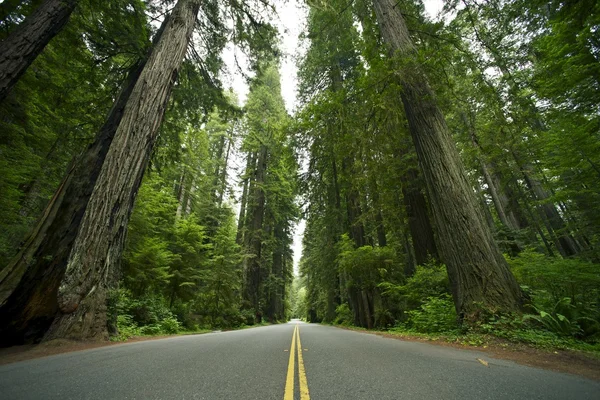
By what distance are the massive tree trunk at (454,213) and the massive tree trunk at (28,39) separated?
25.0 feet

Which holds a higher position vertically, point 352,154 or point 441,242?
point 352,154

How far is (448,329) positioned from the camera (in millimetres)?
5754

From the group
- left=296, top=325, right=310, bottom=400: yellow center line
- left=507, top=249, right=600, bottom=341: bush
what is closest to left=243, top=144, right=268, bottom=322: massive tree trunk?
left=296, top=325, right=310, bottom=400: yellow center line

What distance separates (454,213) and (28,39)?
9.42 meters

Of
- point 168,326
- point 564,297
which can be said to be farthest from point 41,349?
point 564,297

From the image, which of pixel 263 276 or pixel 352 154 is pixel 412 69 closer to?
pixel 352 154

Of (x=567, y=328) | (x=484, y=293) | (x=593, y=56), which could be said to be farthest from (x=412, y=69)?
(x=593, y=56)

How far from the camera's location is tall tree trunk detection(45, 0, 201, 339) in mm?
4539

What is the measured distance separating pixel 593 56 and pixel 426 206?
20.8 feet

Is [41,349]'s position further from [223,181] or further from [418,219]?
[223,181]

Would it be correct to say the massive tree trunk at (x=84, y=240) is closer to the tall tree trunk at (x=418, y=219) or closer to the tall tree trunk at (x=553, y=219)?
the tall tree trunk at (x=418, y=219)

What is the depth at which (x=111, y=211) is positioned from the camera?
203 inches

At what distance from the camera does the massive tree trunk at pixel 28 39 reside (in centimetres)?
471

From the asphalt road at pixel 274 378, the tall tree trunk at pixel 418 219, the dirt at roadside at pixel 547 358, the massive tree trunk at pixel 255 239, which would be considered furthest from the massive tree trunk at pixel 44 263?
the massive tree trunk at pixel 255 239
